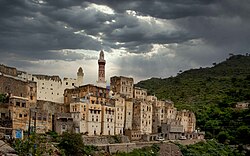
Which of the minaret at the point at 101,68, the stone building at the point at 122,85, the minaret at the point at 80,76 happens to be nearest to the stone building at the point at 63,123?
the minaret at the point at 80,76

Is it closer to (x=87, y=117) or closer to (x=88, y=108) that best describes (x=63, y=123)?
(x=87, y=117)

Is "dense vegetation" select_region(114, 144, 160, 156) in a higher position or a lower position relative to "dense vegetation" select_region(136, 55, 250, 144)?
lower

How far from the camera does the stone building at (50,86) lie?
57844 millimetres

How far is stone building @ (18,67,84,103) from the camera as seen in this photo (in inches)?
2277

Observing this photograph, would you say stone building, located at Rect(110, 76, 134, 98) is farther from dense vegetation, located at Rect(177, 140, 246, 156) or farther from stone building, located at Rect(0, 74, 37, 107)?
stone building, located at Rect(0, 74, 37, 107)

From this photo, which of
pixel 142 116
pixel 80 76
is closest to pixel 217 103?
pixel 142 116

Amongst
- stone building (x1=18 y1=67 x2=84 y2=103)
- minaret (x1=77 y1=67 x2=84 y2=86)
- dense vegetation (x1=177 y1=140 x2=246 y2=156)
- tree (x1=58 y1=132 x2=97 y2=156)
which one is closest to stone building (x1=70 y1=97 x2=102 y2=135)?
stone building (x1=18 y1=67 x2=84 y2=103)

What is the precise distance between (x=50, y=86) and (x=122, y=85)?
10.9m

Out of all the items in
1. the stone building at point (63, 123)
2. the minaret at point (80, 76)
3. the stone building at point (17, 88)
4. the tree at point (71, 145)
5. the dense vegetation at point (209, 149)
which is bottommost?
the dense vegetation at point (209, 149)

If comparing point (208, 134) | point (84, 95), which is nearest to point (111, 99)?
point (84, 95)

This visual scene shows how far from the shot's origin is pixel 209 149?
61719 millimetres

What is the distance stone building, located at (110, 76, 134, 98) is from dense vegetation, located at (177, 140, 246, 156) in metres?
11.3

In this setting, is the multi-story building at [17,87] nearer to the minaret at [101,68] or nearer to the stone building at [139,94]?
the minaret at [101,68]

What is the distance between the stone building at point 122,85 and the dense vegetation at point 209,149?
37.0 feet
